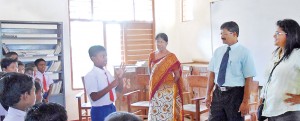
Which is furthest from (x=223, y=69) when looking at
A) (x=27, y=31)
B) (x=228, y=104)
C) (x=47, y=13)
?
(x=47, y=13)

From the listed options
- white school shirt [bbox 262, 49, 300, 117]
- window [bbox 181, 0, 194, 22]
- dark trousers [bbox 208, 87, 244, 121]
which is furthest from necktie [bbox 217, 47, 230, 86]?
window [bbox 181, 0, 194, 22]

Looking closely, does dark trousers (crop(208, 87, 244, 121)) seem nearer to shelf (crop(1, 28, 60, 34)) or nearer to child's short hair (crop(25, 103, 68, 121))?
child's short hair (crop(25, 103, 68, 121))

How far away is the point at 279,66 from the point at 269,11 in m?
1.82

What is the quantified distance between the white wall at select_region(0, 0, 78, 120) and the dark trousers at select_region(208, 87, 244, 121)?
2.88 metres

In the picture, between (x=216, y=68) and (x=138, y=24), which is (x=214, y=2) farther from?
(x=216, y=68)

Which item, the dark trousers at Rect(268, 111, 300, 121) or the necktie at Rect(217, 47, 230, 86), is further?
the necktie at Rect(217, 47, 230, 86)

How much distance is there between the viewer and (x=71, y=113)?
197 inches

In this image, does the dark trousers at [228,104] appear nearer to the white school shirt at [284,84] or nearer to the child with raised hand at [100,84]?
the white school shirt at [284,84]

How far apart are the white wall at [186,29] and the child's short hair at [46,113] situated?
381 centimetres

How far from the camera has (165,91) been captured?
140 inches

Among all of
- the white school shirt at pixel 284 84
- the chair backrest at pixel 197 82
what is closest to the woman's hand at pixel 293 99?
the white school shirt at pixel 284 84

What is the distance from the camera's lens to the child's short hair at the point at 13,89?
4.99 feet

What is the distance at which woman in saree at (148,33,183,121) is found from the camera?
3520 millimetres

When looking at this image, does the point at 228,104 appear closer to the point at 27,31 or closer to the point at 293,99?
the point at 293,99
